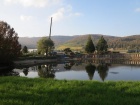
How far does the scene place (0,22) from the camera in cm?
4331

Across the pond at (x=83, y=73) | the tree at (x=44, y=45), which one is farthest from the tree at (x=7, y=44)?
the tree at (x=44, y=45)

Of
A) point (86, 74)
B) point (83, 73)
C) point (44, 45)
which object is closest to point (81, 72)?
point (83, 73)

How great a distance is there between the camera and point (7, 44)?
41.4 metres

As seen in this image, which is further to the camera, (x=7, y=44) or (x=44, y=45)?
(x=44, y=45)

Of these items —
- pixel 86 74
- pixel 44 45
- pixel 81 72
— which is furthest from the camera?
pixel 44 45

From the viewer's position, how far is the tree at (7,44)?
132ft

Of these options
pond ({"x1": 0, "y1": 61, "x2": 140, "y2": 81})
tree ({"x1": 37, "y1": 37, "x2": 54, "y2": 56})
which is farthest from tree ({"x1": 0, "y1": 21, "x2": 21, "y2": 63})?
tree ({"x1": 37, "y1": 37, "x2": 54, "y2": 56})

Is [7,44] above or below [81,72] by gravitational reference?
above

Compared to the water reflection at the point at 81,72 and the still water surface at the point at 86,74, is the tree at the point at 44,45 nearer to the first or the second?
the water reflection at the point at 81,72

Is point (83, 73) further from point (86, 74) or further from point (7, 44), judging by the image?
point (7, 44)

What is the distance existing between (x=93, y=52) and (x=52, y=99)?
75.3 meters

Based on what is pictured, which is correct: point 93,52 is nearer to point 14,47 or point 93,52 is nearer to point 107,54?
point 107,54

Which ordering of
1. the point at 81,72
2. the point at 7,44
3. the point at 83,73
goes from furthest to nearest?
1. the point at 7,44
2. the point at 81,72
3. the point at 83,73

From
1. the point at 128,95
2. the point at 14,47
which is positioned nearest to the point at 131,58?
the point at 14,47
